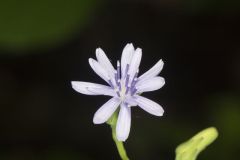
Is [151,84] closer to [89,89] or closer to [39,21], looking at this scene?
[89,89]

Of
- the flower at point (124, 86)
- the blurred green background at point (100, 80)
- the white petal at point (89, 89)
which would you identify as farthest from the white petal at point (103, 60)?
the blurred green background at point (100, 80)

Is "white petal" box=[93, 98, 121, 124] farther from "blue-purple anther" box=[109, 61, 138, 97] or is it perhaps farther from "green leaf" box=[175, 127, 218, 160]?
"green leaf" box=[175, 127, 218, 160]

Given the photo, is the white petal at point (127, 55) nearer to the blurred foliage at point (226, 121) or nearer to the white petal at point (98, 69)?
the white petal at point (98, 69)

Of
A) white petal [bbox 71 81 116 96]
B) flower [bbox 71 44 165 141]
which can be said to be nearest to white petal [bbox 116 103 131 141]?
flower [bbox 71 44 165 141]

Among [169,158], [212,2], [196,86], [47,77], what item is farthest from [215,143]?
[47,77]

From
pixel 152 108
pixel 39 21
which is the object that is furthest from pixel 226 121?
pixel 152 108

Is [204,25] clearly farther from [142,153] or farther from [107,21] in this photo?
[142,153]
